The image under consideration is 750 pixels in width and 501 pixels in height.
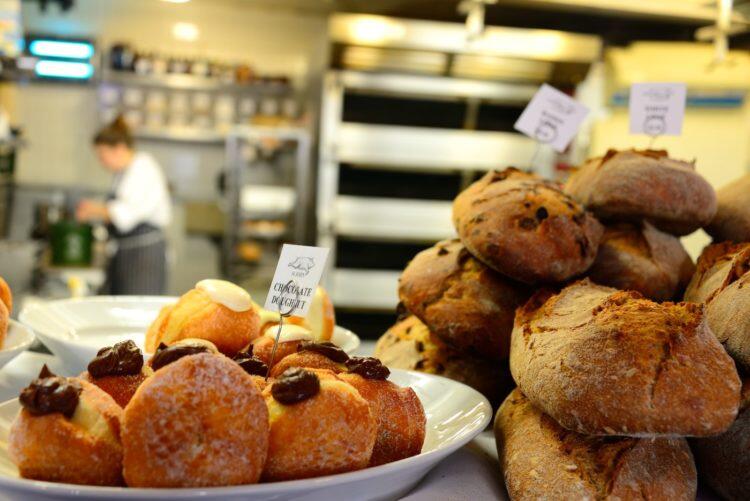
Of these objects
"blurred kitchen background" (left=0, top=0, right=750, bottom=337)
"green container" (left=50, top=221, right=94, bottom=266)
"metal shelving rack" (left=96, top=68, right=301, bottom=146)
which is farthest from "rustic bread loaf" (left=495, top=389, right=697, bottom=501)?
"metal shelving rack" (left=96, top=68, right=301, bottom=146)

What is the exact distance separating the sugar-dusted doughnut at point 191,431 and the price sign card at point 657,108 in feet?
3.85

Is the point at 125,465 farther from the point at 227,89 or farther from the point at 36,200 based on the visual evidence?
the point at 36,200

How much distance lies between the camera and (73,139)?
22.9 ft

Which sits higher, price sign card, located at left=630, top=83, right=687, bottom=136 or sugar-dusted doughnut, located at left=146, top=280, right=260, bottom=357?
price sign card, located at left=630, top=83, right=687, bottom=136

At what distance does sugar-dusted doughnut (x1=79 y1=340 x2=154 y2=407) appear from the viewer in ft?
2.69

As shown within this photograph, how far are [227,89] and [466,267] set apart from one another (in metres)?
5.86

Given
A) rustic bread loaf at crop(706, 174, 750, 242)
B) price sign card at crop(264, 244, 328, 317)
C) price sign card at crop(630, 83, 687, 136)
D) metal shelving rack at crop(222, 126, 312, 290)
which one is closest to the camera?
price sign card at crop(264, 244, 328, 317)

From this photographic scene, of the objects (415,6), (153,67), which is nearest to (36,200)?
(153,67)

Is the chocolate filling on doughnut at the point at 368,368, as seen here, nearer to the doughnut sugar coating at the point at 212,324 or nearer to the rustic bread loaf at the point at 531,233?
the doughnut sugar coating at the point at 212,324

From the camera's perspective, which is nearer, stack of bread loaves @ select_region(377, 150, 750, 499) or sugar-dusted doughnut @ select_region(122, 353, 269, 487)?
sugar-dusted doughnut @ select_region(122, 353, 269, 487)

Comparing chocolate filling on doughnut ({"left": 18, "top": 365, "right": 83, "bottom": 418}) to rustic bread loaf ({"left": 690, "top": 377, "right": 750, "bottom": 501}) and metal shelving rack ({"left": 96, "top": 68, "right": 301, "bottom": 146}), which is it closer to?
rustic bread loaf ({"left": 690, "top": 377, "right": 750, "bottom": 501})

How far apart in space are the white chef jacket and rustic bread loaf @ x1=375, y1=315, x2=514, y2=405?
3.83 meters

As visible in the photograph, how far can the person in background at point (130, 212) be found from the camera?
479 centimetres

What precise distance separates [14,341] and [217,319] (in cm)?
35
